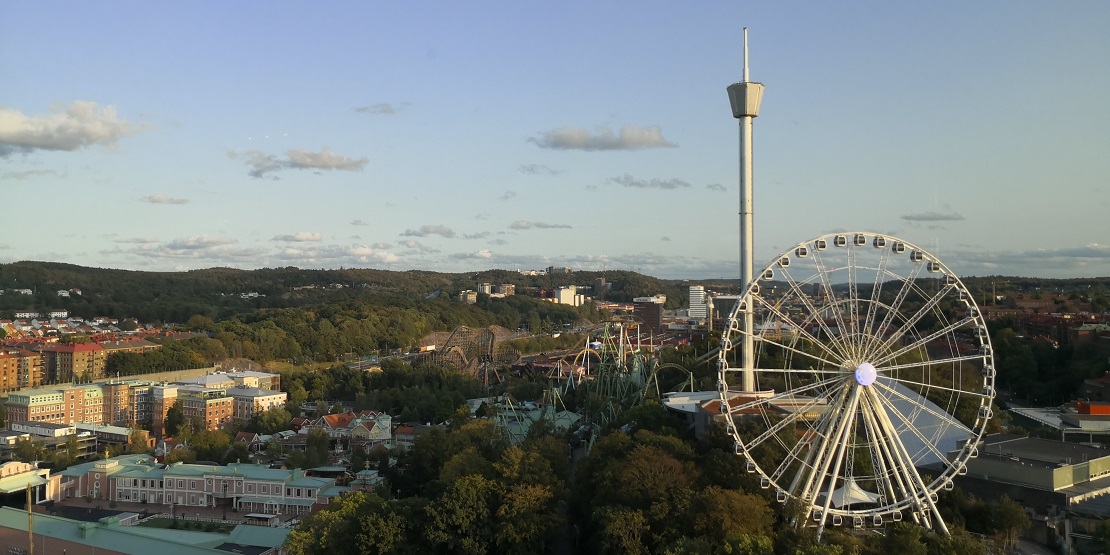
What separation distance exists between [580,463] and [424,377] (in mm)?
31000

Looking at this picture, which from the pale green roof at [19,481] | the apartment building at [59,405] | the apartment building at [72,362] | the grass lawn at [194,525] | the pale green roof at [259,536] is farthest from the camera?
→ the apartment building at [72,362]

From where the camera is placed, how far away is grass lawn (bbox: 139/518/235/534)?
100 feet

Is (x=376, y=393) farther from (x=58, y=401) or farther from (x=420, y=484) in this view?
(x=420, y=484)

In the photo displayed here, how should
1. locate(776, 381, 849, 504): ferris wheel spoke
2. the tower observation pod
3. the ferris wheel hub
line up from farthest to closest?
the tower observation pod → locate(776, 381, 849, 504): ferris wheel spoke → the ferris wheel hub

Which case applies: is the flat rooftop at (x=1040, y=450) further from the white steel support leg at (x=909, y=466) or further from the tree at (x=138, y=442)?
the tree at (x=138, y=442)

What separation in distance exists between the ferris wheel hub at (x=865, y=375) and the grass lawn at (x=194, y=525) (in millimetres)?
20923

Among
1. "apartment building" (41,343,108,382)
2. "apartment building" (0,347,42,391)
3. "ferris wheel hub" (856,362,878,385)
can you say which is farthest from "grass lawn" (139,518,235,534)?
"apartment building" (0,347,42,391)

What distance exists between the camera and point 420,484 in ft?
101

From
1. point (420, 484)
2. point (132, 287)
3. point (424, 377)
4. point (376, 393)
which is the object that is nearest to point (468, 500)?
point (420, 484)

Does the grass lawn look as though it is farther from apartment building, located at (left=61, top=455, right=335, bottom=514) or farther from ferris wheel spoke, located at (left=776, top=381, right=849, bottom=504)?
ferris wheel spoke, located at (left=776, top=381, right=849, bottom=504)

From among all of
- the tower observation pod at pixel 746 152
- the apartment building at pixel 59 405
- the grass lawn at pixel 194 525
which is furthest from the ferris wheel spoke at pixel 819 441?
the apartment building at pixel 59 405

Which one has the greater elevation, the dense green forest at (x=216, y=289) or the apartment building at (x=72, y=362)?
the dense green forest at (x=216, y=289)

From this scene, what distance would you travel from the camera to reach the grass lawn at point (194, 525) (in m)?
30.5

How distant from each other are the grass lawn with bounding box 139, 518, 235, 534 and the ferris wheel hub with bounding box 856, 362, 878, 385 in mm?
20923
